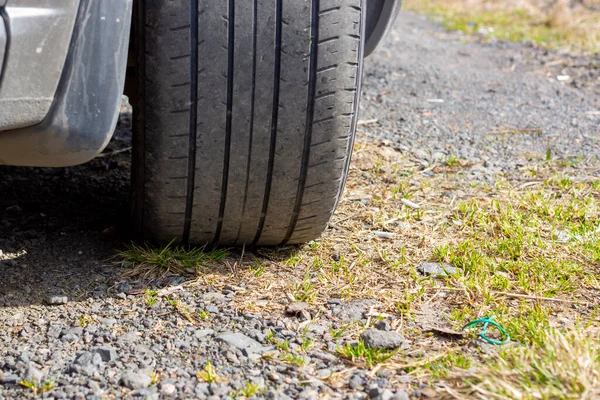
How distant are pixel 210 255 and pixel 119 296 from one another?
296mm

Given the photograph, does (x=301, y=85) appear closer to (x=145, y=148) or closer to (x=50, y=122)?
(x=145, y=148)

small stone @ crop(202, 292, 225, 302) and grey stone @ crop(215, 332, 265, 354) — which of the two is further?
small stone @ crop(202, 292, 225, 302)

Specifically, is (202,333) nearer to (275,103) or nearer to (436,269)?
(275,103)

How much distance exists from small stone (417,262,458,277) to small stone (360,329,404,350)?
0.41 meters

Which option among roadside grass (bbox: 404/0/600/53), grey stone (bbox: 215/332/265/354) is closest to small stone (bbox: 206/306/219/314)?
grey stone (bbox: 215/332/265/354)

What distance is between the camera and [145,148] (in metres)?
1.93

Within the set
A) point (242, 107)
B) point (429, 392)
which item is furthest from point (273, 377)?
point (242, 107)

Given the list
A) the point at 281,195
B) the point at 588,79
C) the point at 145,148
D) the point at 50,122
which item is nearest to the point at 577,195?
the point at 281,195

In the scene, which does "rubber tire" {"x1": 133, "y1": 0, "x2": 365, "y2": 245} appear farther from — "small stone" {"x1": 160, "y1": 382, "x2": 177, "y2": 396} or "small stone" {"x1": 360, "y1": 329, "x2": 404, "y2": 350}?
"small stone" {"x1": 160, "y1": 382, "x2": 177, "y2": 396}

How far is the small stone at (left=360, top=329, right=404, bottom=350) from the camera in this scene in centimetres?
176

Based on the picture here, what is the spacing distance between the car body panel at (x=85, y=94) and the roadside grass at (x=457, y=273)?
1.73ft

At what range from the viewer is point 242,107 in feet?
6.16

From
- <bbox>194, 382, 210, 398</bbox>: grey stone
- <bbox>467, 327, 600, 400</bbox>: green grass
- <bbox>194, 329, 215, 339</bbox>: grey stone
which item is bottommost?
<bbox>194, 329, 215, 339</bbox>: grey stone

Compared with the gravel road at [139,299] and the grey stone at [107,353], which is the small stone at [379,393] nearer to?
the gravel road at [139,299]
